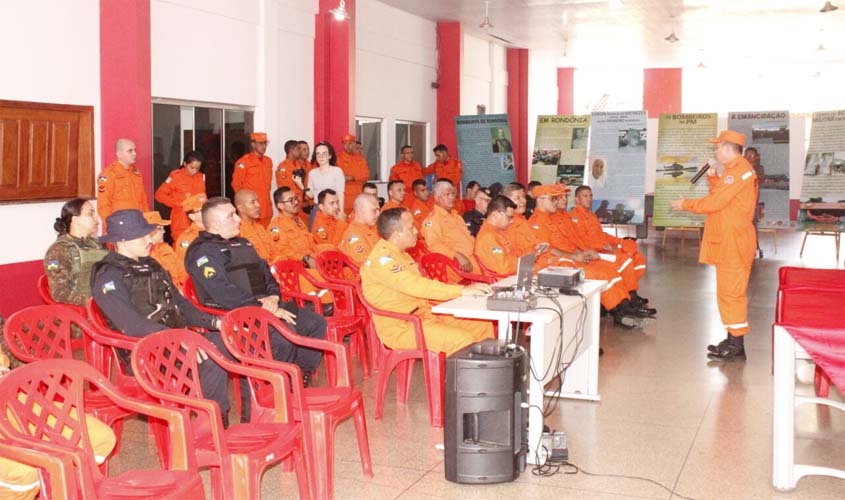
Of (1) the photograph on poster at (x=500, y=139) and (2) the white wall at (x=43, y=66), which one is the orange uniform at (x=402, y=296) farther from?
(1) the photograph on poster at (x=500, y=139)

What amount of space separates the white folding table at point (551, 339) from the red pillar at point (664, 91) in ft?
62.3

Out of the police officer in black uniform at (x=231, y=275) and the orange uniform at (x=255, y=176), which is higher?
the orange uniform at (x=255, y=176)

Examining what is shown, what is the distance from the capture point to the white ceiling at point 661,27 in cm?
1398

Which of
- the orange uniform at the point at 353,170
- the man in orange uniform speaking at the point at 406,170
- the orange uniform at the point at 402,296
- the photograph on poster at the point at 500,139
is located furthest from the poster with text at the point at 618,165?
the orange uniform at the point at 402,296

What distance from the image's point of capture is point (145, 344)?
343 centimetres

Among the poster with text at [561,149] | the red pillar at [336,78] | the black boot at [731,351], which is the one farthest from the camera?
the poster with text at [561,149]

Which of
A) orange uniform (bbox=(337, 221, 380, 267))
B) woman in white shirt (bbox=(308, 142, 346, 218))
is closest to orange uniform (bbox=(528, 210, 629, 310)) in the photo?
orange uniform (bbox=(337, 221, 380, 267))

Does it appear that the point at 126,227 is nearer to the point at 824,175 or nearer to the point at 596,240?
the point at 596,240

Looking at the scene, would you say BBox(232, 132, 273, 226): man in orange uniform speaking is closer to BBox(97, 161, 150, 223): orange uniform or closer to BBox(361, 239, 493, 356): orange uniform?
BBox(97, 161, 150, 223): orange uniform

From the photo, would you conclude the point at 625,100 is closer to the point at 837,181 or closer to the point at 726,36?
the point at 726,36

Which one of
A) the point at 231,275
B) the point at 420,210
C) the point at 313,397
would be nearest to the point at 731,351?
the point at 231,275

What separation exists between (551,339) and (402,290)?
828mm

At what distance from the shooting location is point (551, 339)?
185 inches

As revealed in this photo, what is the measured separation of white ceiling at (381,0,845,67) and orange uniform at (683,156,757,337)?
5204mm
